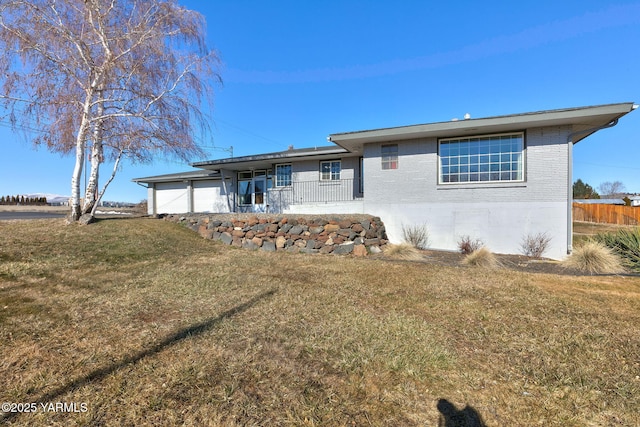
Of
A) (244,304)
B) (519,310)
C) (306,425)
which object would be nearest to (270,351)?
(306,425)

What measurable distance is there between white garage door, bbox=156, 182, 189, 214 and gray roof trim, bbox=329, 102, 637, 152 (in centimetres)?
1250

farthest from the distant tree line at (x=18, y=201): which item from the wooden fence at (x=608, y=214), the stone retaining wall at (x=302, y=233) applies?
the wooden fence at (x=608, y=214)

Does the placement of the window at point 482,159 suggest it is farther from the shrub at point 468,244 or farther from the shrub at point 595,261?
the shrub at point 595,261

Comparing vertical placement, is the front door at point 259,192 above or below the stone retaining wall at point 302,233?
above

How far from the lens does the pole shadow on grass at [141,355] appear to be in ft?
6.93

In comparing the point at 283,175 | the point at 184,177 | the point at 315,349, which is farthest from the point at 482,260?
the point at 184,177

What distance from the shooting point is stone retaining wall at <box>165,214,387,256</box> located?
9531 mm

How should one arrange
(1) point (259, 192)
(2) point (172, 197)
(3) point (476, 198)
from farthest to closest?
1. (2) point (172, 197)
2. (1) point (259, 192)
3. (3) point (476, 198)

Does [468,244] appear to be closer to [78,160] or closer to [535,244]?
[535,244]

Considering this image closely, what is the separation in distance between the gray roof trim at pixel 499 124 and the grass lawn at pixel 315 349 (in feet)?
15.4

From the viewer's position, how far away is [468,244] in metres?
9.14

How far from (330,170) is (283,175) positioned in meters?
2.63

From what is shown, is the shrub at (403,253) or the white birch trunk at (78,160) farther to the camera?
the white birch trunk at (78,160)

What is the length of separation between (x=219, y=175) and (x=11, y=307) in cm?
1396
